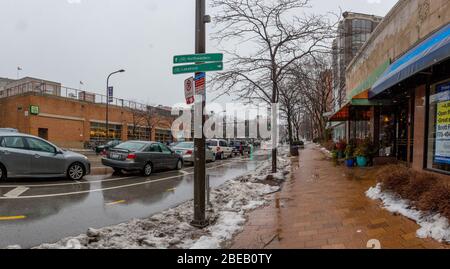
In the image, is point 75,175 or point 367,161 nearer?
point 75,175

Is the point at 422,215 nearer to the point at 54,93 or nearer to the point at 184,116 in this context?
the point at 54,93

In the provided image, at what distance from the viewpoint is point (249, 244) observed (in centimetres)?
486

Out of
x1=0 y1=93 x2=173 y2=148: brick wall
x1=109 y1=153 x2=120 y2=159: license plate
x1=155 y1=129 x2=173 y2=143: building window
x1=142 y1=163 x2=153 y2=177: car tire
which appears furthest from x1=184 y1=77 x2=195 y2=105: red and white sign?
x1=155 y1=129 x2=173 y2=143: building window

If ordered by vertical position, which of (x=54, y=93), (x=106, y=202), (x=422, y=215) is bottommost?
(x=106, y=202)

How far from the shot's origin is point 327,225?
530 centimetres

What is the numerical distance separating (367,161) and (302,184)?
16.1 feet

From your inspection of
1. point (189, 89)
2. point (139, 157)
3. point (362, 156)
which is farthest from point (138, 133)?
point (189, 89)

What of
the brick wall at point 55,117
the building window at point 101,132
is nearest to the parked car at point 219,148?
the building window at point 101,132

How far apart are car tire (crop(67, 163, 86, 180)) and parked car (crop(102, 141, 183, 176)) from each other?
5.79 feet

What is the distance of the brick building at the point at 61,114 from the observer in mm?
32781

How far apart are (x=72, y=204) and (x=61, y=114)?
31978 millimetres
